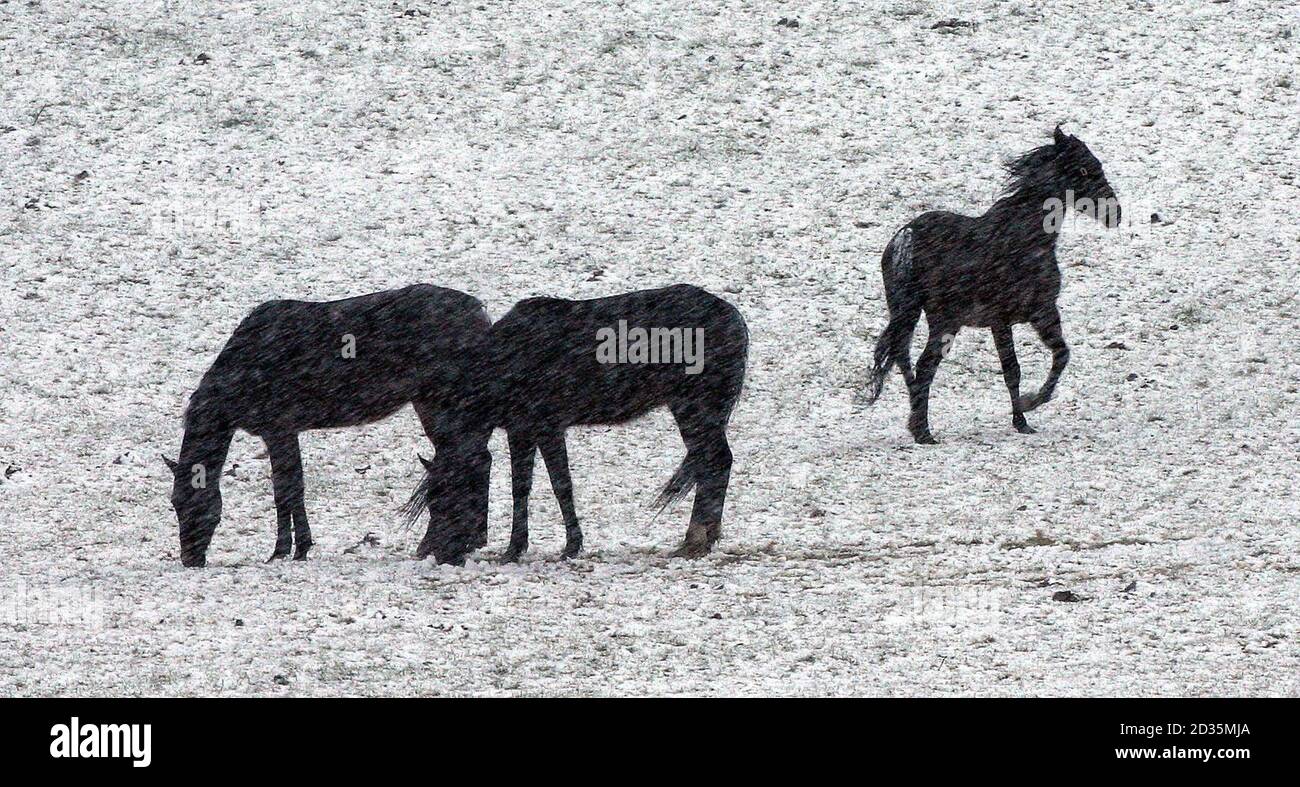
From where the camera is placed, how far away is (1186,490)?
1203cm

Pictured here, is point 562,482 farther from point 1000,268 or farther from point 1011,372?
point 1011,372

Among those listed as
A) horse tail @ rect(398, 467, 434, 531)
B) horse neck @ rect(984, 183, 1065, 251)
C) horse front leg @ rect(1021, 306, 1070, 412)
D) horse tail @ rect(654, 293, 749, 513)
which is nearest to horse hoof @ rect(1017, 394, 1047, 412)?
horse front leg @ rect(1021, 306, 1070, 412)

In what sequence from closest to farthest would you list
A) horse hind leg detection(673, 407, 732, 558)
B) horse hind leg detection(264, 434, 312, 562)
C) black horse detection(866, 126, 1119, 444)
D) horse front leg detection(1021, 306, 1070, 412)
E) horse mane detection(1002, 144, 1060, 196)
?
horse hind leg detection(673, 407, 732, 558), horse hind leg detection(264, 434, 312, 562), black horse detection(866, 126, 1119, 444), horse front leg detection(1021, 306, 1070, 412), horse mane detection(1002, 144, 1060, 196)

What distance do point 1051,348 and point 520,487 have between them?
596 centimetres

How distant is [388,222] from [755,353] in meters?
5.69

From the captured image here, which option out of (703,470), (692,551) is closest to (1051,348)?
(703,470)

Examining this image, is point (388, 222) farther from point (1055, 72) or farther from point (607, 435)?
point (1055, 72)

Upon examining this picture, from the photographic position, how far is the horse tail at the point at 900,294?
46.1 feet

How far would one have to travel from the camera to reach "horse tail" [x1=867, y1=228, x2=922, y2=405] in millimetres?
14062

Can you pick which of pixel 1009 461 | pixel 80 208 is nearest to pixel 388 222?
pixel 80 208

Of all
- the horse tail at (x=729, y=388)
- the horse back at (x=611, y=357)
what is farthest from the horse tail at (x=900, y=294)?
the horse back at (x=611, y=357)

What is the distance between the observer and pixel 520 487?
1033 cm

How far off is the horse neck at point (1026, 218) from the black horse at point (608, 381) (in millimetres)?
4431

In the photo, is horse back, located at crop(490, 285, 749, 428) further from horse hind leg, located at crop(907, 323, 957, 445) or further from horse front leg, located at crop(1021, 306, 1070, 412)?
horse front leg, located at crop(1021, 306, 1070, 412)
